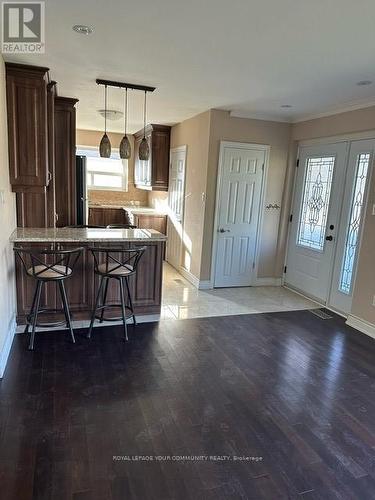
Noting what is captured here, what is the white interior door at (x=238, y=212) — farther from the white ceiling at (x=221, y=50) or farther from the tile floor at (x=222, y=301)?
the white ceiling at (x=221, y=50)

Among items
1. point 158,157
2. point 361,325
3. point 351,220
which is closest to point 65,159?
point 158,157

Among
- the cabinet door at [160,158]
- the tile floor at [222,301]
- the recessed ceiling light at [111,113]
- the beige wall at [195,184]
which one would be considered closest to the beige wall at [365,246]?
the tile floor at [222,301]

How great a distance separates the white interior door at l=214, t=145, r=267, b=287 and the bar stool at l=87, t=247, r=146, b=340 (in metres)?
1.78

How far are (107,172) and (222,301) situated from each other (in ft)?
15.4

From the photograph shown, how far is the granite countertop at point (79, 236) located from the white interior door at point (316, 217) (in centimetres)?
224

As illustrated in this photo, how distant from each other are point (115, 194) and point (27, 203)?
4.17 meters

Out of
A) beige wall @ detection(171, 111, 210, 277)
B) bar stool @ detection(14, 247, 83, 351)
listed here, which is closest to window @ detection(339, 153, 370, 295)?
beige wall @ detection(171, 111, 210, 277)

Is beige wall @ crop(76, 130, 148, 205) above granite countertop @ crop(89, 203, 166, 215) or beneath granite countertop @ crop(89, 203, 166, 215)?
above

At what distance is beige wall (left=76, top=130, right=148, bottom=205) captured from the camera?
7539 mm

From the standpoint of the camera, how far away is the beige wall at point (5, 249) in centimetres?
275

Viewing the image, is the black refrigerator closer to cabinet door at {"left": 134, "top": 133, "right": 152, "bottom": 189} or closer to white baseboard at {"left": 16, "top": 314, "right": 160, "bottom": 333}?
cabinet door at {"left": 134, "top": 133, "right": 152, "bottom": 189}

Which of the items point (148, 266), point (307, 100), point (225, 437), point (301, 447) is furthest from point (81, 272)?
point (307, 100)

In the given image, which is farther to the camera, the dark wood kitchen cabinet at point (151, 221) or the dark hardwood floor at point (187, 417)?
the dark wood kitchen cabinet at point (151, 221)

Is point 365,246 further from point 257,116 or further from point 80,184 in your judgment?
point 80,184
